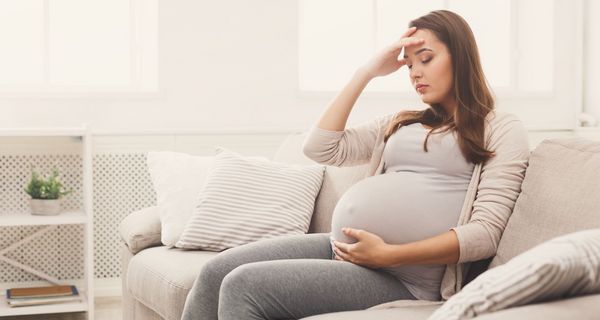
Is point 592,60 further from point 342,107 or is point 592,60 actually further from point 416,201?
point 416,201

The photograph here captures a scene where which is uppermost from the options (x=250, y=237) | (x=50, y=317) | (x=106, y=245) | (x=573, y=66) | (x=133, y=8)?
(x=133, y=8)

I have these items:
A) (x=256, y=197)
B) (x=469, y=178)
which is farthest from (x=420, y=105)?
(x=469, y=178)

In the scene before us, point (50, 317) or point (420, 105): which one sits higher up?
point (420, 105)

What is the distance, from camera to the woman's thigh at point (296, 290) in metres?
1.72

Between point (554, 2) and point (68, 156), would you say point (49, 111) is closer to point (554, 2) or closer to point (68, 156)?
point (68, 156)

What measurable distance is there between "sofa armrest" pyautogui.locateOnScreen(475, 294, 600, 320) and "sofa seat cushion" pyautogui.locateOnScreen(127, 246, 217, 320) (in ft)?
4.31

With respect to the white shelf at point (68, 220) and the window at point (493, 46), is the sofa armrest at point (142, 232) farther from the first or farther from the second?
the window at point (493, 46)

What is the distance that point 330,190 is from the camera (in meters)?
2.72

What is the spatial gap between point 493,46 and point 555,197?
121 inches

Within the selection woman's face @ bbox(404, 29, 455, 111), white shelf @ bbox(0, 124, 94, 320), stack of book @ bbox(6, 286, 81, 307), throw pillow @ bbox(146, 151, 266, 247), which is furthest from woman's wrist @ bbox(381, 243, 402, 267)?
stack of book @ bbox(6, 286, 81, 307)

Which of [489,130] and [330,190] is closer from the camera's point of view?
[489,130]

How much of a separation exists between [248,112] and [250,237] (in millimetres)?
1478

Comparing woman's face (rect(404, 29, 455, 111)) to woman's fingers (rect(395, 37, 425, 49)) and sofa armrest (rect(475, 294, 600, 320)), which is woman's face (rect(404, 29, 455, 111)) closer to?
woman's fingers (rect(395, 37, 425, 49))

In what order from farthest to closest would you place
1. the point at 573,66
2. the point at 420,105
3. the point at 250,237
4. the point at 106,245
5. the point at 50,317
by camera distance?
the point at 573,66 < the point at 420,105 < the point at 106,245 < the point at 50,317 < the point at 250,237
